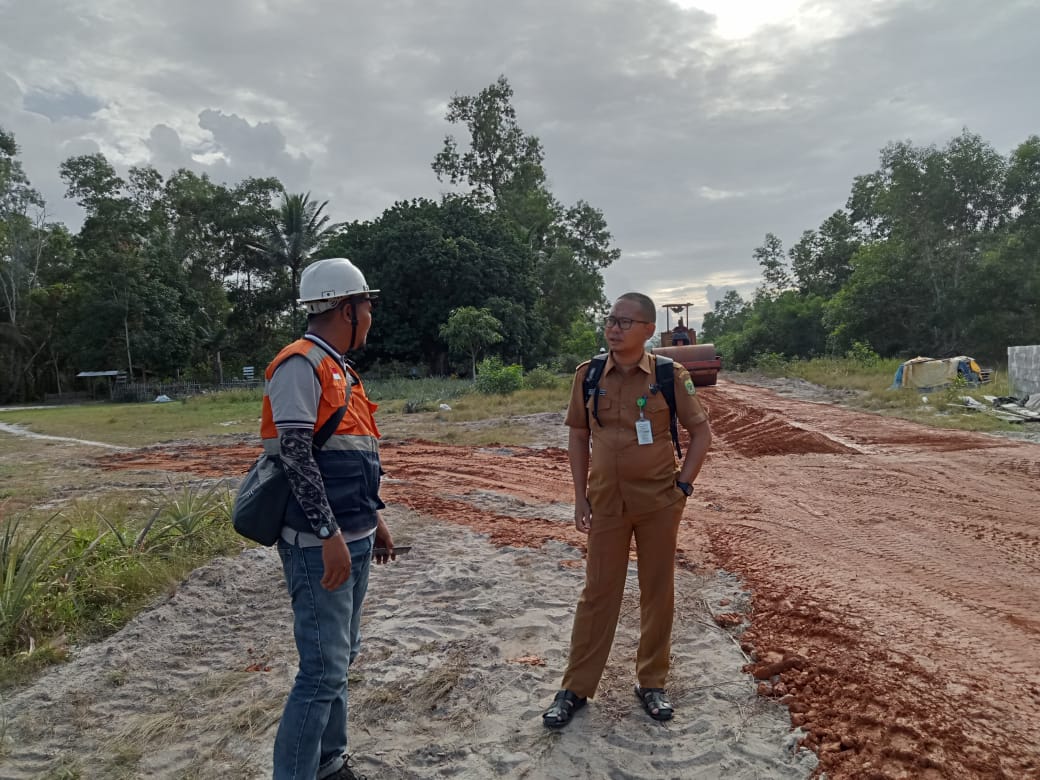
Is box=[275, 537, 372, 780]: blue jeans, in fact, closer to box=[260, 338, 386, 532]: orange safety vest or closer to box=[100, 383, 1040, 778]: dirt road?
box=[260, 338, 386, 532]: orange safety vest

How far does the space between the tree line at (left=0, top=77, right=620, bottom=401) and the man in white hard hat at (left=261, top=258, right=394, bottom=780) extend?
23.6 meters

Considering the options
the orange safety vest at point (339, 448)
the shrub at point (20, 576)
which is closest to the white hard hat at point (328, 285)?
the orange safety vest at point (339, 448)

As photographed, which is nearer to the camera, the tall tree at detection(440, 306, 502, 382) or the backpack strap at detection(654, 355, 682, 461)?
the backpack strap at detection(654, 355, 682, 461)

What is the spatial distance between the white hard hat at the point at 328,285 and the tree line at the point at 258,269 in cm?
2355

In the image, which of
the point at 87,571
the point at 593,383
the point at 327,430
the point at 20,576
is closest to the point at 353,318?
the point at 327,430

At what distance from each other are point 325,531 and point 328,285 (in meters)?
0.78

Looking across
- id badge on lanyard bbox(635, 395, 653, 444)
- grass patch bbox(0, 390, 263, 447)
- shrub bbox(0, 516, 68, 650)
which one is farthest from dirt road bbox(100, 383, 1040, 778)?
grass patch bbox(0, 390, 263, 447)

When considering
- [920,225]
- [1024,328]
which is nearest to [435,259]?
[920,225]

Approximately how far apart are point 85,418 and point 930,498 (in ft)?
72.3

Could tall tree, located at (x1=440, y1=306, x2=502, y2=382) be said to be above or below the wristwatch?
above

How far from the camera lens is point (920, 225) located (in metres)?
28.0

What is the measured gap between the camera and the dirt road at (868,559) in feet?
8.36

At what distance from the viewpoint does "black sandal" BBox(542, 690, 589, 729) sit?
2.68 metres

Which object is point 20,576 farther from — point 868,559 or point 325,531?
point 868,559
